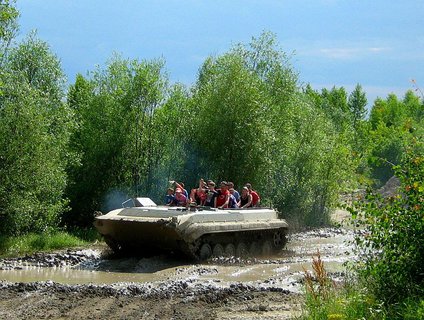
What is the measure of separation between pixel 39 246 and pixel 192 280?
8.52m

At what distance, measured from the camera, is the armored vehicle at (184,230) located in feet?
61.6

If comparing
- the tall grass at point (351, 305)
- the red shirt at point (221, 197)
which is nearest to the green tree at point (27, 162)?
the red shirt at point (221, 197)

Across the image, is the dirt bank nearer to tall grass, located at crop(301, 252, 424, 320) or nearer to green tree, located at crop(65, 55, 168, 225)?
tall grass, located at crop(301, 252, 424, 320)

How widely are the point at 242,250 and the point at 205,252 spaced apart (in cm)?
180

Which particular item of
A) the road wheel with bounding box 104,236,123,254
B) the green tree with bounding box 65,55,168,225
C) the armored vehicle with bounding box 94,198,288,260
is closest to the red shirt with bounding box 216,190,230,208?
the armored vehicle with bounding box 94,198,288,260

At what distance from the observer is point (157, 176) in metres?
31.7

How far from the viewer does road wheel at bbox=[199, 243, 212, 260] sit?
64.2ft

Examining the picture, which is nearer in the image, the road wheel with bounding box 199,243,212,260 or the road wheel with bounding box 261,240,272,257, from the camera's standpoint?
the road wheel with bounding box 199,243,212,260

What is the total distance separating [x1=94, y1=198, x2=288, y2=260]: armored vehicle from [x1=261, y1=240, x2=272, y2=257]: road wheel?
0.84 feet

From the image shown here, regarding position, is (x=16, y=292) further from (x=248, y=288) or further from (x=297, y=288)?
(x=297, y=288)

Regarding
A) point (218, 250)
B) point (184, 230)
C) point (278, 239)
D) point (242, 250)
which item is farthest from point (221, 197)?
point (184, 230)

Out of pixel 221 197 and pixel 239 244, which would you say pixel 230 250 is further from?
pixel 221 197

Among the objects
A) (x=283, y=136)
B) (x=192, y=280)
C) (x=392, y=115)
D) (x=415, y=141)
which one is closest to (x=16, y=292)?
(x=192, y=280)

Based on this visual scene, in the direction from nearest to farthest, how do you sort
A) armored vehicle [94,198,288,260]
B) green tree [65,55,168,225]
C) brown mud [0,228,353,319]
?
brown mud [0,228,353,319] → armored vehicle [94,198,288,260] → green tree [65,55,168,225]
